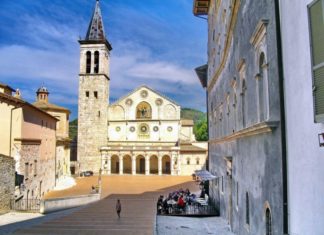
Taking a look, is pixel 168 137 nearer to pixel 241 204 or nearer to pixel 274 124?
pixel 241 204

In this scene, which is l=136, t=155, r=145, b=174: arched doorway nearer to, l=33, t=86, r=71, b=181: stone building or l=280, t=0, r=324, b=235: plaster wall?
l=33, t=86, r=71, b=181: stone building

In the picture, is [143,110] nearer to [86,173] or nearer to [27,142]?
[86,173]

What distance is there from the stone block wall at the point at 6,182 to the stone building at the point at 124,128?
36085mm

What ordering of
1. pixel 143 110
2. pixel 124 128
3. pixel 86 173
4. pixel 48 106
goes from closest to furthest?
pixel 48 106 < pixel 86 173 < pixel 124 128 < pixel 143 110

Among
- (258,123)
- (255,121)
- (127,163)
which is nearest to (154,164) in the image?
(127,163)

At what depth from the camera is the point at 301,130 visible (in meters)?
5.15

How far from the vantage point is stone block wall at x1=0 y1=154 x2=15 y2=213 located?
67.1ft

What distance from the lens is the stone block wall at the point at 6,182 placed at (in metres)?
20.5

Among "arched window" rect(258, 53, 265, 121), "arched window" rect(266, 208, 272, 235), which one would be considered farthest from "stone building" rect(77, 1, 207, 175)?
"arched window" rect(266, 208, 272, 235)

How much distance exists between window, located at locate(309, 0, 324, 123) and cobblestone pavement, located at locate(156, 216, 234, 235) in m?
9.87

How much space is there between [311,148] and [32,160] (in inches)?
1110

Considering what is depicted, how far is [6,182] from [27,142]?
22.8 feet

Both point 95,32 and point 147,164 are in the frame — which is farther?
point 95,32

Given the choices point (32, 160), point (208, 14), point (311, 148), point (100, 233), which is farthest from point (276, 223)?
point (32, 160)
